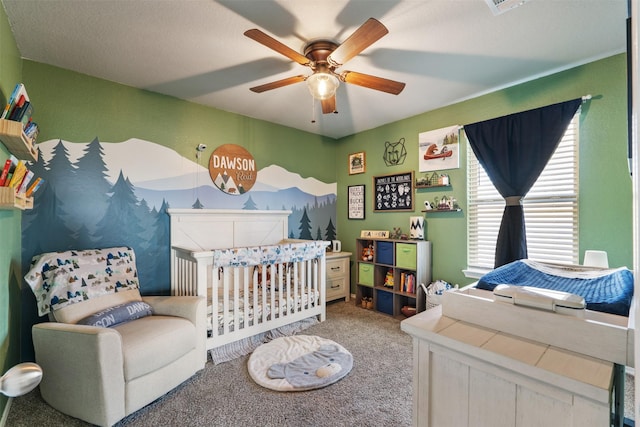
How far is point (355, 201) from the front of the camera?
412 centimetres

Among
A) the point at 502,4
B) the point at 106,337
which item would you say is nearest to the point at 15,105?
the point at 106,337

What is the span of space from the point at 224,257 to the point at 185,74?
1651 millimetres

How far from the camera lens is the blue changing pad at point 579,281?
1.09 m

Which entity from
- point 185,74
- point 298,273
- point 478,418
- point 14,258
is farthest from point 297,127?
point 478,418

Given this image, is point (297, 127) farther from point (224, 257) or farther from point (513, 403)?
point (513, 403)

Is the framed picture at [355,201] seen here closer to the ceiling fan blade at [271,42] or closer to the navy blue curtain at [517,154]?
the navy blue curtain at [517,154]

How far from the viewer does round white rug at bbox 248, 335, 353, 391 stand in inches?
77.0

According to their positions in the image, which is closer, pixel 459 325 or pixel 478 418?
pixel 478 418

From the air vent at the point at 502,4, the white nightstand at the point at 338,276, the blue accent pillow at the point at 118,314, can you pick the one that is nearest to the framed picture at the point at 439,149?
the air vent at the point at 502,4

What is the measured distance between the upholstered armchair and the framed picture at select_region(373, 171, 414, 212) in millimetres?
2523

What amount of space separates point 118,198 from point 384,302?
309 cm

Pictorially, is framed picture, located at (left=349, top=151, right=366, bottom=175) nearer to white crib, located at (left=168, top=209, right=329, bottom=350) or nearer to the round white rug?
white crib, located at (left=168, top=209, right=329, bottom=350)

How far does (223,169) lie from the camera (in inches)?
126

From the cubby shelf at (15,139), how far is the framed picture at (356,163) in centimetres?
334
